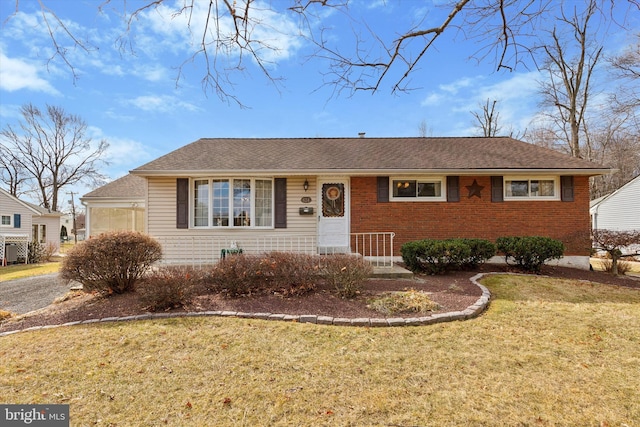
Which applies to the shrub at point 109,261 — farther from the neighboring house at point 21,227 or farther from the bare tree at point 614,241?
the neighboring house at point 21,227

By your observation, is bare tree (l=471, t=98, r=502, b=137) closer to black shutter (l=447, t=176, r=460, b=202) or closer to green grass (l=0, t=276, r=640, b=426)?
black shutter (l=447, t=176, r=460, b=202)

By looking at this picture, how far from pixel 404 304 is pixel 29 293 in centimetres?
926

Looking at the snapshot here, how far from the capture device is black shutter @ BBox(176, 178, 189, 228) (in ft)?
30.7

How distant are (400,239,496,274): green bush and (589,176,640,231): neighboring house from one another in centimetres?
1590

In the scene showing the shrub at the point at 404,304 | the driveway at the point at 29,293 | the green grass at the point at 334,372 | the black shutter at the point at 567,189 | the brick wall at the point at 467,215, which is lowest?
the driveway at the point at 29,293

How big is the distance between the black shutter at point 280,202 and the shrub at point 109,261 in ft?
12.8

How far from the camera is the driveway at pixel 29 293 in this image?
653cm

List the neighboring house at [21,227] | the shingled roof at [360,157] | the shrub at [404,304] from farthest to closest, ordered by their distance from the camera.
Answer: the neighboring house at [21,227]
the shingled roof at [360,157]
the shrub at [404,304]

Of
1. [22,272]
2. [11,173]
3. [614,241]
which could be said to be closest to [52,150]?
[11,173]

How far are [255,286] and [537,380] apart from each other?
445 centimetres

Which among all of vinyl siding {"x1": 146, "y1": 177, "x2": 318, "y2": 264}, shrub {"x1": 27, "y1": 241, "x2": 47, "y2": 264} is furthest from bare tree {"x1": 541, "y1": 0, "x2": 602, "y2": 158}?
shrub {"x1": 27, "y1": 241, "x2": 47, "y2": 264}

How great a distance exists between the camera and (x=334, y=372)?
324 cm

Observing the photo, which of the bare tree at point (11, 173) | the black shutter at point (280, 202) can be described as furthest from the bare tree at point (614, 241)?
the bare tree at point (11, 173)

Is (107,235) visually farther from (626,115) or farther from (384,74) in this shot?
(626,115)
